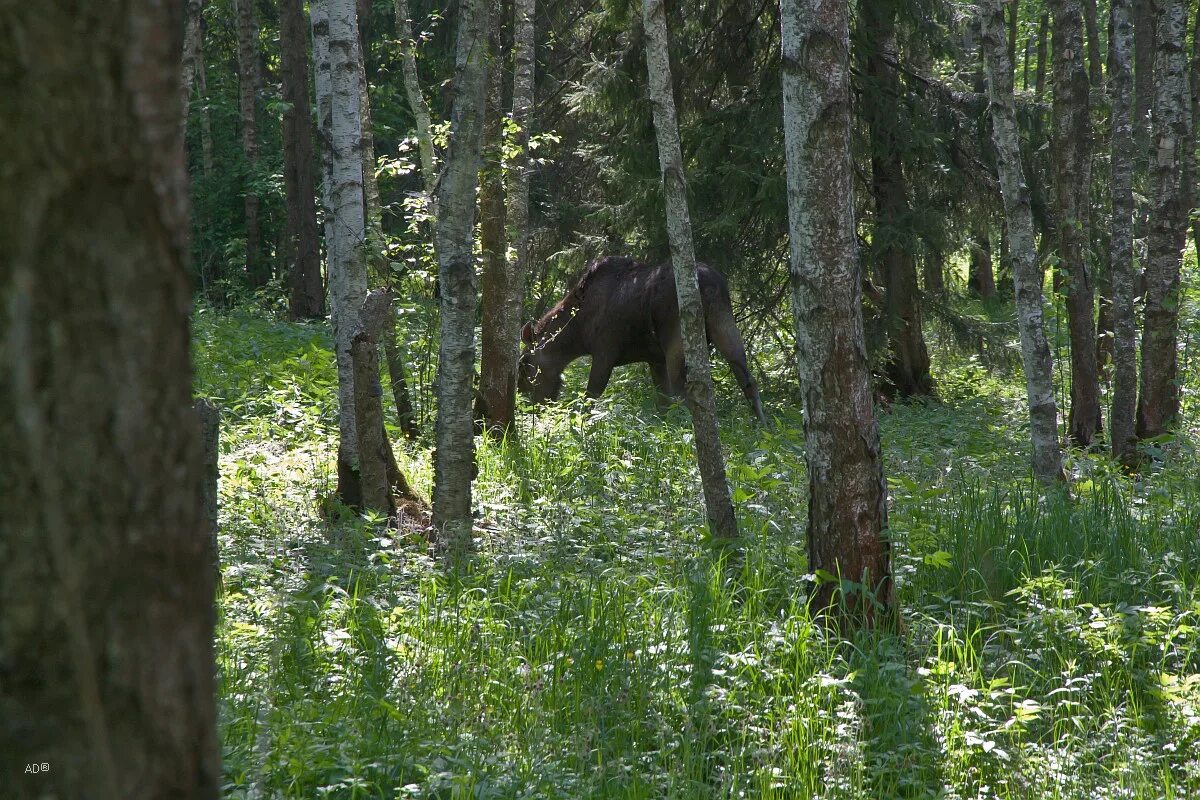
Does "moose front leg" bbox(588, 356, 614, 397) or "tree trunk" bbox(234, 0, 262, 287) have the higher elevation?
"tree trunk" bbox(234, 0, 262, 287)

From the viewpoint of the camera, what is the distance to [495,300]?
1041cm

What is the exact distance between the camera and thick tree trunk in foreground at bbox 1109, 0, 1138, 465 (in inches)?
419

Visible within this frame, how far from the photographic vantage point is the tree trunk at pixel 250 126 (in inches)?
824

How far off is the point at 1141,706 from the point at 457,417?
4.33 m

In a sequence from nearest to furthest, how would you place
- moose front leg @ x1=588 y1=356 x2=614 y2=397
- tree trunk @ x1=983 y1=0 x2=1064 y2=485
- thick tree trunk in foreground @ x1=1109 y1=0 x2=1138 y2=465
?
tree trunk @ x1=983 y1=0 x2=1064 y2=485, thick tree trunk in foreground @ x1=1109 y1=0 x2=1138 y2=465, moose front leg @ x1=588 y1=356 x2=614 y2=397

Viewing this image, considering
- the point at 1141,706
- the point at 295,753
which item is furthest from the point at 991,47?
the point at 295,753

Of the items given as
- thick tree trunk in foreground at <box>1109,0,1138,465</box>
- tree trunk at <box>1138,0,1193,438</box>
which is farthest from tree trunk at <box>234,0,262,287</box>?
tree trunk at <box>1138,0,1193,438</box>

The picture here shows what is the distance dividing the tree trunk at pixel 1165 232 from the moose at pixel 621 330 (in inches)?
161

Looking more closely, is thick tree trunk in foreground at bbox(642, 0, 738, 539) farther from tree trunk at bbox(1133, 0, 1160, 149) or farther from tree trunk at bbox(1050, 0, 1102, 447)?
tree trunk at bbox(1133, 0, 1160, 149)

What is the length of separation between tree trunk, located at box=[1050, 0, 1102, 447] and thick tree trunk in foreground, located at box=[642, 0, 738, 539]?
4.41 meters

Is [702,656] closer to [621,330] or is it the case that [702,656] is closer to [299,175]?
[621,330]

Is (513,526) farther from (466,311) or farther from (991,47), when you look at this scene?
(991,47)

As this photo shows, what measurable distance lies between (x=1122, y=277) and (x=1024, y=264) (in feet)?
9.49

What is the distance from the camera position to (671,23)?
14.5 m
